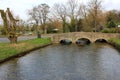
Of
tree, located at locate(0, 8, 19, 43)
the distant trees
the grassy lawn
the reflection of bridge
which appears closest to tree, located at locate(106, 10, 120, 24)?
the distant trees

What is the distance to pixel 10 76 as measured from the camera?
17453 mm

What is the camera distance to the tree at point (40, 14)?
8488 cm

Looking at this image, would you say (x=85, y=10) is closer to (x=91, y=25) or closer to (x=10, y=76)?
(x=91, y=25)

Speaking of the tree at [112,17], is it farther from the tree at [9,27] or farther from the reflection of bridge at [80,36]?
the tree at [9,27]

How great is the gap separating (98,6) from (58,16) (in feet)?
50.4

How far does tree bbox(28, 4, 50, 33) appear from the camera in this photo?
278ft

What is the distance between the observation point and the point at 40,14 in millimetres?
85375

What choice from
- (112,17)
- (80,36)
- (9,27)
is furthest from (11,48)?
(112,17)

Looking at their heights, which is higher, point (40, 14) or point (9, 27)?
point (40, 14)

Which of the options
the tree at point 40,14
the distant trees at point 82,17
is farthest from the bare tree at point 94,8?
the tree at point 40,14

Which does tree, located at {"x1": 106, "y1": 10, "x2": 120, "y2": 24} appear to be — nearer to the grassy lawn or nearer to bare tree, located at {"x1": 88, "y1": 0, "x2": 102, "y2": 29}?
bare tree, located at {"x1": 88, "y1": 0, "x2": 102, "y2": 29}

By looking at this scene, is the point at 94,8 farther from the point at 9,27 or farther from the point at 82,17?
the point at 9,27

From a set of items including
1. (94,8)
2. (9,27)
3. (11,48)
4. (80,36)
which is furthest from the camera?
(94,8)

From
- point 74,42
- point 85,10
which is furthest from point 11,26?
point 85,10
